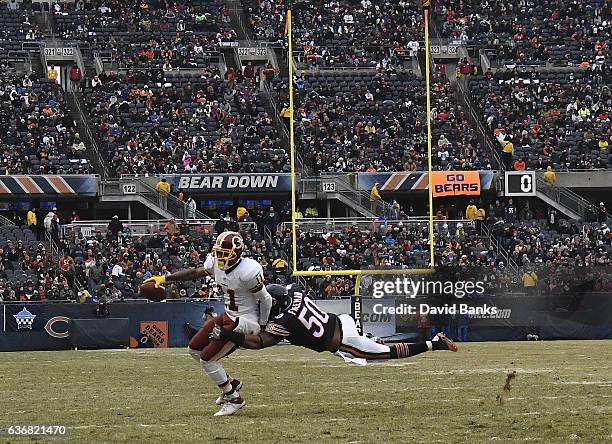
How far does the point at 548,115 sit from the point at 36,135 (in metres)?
16.0

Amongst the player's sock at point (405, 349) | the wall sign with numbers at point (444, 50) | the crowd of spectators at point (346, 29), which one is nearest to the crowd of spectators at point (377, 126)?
the crowd of spectators at point (346, 29)

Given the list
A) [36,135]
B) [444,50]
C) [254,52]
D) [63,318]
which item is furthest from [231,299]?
[444,50]

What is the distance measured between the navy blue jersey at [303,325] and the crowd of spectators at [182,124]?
2737cm

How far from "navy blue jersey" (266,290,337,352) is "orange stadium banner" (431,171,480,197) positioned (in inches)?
1108

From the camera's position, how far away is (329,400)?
11859 millimetres

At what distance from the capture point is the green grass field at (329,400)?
9.07m

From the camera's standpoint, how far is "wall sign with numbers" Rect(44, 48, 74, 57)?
42.9 meters

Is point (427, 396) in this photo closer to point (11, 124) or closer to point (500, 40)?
point (11, 124)

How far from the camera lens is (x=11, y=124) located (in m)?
38.4

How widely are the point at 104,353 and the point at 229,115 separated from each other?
1752 cm

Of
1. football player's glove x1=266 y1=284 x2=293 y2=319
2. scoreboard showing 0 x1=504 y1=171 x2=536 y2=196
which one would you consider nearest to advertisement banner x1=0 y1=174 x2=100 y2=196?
scoreboard showing 0 x1=504 y1=171 x2=536 y2=196

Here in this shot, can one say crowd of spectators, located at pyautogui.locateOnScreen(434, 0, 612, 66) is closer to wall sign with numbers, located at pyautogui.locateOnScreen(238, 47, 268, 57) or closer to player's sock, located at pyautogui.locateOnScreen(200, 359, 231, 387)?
wall sign with numbers, located at pyautogui.locateOnScreen(238, 47, 268, 57)

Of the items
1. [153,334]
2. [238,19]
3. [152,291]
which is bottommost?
[153,334]

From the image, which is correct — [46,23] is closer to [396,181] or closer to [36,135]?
[36,135]
